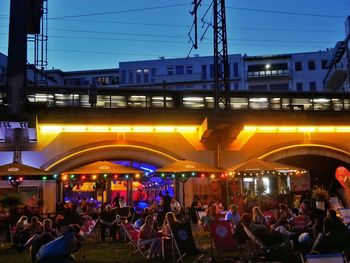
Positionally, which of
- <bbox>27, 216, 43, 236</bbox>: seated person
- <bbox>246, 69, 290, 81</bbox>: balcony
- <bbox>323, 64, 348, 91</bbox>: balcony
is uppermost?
<bbox>246, 69, 290, 81</bbox>: balcony

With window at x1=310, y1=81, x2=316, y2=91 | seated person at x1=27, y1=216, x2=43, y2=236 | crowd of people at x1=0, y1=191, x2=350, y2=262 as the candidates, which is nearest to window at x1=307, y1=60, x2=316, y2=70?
window at x1=310, y1=81, x2=316, y2=91

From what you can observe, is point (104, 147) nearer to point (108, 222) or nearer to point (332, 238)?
point (108, 222)

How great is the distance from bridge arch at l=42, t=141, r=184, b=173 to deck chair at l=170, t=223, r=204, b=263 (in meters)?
9.58

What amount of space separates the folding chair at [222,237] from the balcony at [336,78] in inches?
1355

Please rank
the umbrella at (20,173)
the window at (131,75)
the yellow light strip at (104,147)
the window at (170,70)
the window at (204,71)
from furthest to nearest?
the window at (131,75) < the window at (170,70) < the window at (204,71) < the yellow light strip at (104,147) < the umbrella at (20,173)

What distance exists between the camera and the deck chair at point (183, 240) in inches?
408

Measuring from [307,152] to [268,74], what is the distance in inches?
1573

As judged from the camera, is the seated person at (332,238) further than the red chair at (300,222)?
No

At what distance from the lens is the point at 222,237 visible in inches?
419

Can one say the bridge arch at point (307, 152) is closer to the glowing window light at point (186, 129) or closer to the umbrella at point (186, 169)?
the glowing window light at point (186, 129)

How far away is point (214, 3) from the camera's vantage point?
67.5 ft

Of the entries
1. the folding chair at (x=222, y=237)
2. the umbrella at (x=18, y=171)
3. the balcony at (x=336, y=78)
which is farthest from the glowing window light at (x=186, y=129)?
the balcony at (x=336, y=78)

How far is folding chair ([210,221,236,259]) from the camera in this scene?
415 inches

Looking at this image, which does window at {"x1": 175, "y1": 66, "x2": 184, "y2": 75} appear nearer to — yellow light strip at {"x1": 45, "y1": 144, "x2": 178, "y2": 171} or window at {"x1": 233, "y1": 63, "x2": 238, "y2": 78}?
window at {"x1": 233, "y1": 63, "x2": 238, "y2": 78}
